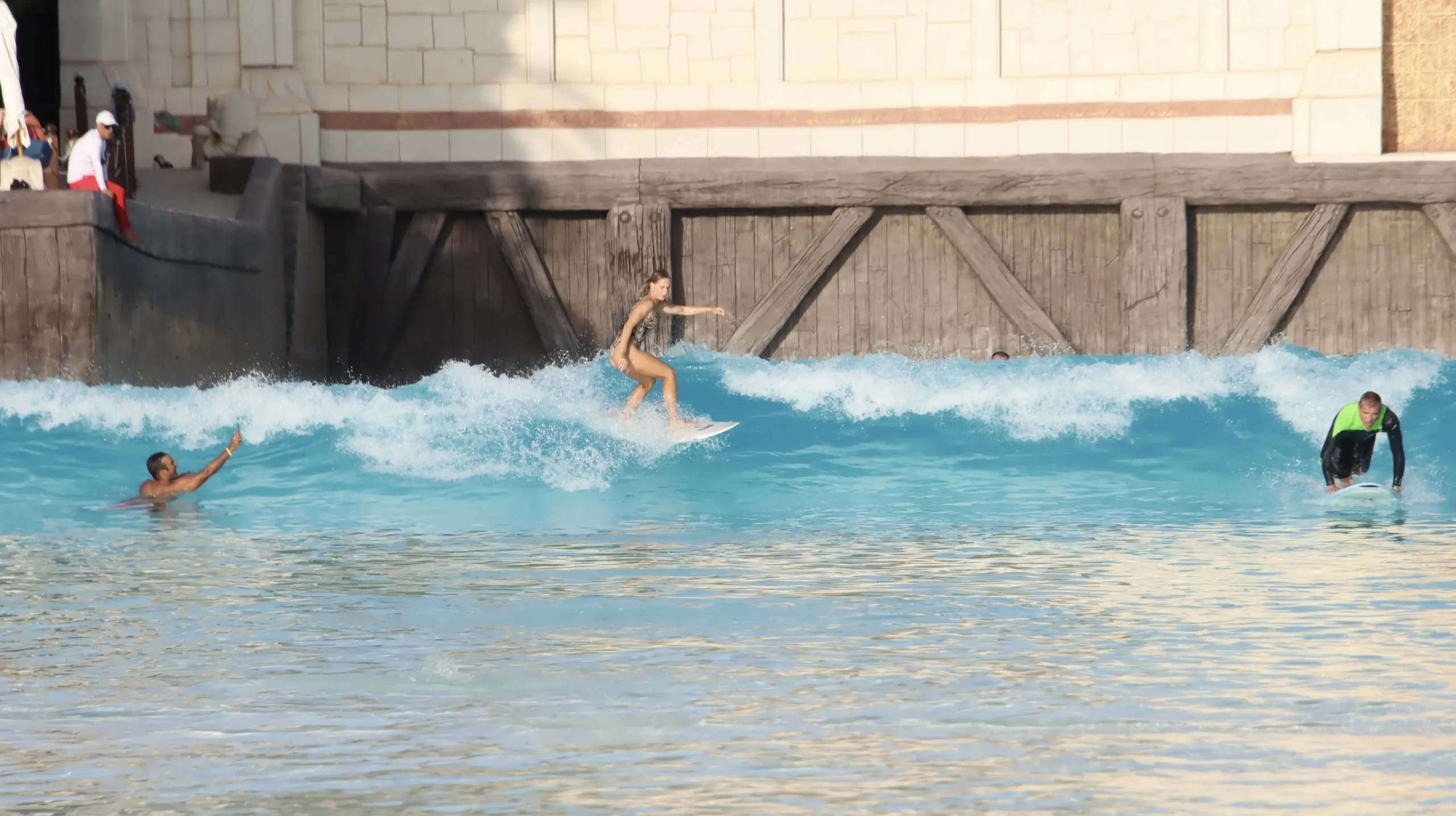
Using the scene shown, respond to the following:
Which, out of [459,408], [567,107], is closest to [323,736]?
[459,408]

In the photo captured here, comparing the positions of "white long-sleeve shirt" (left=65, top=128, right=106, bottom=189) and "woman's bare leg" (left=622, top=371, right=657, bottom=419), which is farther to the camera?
"woman's bare leg" (left=622, top=371, right=657, bottom=419)

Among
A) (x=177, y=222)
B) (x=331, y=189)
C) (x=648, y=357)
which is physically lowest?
(x=648, y=357)

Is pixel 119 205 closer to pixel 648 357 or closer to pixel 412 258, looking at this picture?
pixel 648 357

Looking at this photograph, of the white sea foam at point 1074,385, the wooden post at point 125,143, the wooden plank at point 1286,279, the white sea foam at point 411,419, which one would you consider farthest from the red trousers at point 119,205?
the wooden plank at point 1286,279

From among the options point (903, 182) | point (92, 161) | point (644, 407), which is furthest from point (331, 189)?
point (903, 182)

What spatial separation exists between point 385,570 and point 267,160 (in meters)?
8.78

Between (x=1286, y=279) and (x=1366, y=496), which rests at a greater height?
(x=1286, y=279)

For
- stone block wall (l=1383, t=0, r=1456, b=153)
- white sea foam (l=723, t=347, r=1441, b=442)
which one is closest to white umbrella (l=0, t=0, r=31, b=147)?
white sea foam (l=723, t=347, r=1441, b=442)

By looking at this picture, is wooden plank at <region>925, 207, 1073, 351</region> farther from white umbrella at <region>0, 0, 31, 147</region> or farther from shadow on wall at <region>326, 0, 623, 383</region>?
white umbrella at <region>0, 0, 31, 147</region>

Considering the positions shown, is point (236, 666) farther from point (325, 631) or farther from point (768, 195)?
point (768, 195)

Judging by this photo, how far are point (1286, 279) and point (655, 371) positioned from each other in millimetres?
6802

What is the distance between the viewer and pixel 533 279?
18.1m

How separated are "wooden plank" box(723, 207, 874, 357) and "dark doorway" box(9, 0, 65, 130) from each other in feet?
26.6

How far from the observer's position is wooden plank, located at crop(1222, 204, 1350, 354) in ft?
57.5
